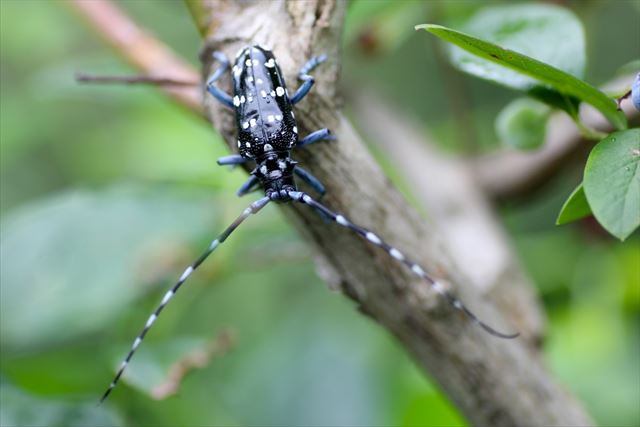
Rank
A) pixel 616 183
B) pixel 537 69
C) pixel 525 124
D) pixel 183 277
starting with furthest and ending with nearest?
pixel 183 277
pixel 525 124
pixel 537 69
pixel 616 183

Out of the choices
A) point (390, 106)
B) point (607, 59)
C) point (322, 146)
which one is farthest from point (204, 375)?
point (607, 59)

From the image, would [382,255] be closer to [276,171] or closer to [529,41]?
[276,171]

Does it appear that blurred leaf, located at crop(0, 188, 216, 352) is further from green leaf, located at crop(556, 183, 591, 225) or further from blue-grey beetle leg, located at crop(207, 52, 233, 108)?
green leaf, located at crop(556, 183, 591, 225)

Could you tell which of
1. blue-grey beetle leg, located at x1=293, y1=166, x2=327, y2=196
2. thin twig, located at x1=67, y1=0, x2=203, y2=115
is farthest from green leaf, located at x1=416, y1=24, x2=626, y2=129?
thin twig, located at x1=67, y1=0, x2=203, y2=115

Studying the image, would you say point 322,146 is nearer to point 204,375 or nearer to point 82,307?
point 82,307

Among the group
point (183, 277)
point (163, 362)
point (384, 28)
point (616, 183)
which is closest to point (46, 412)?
point (163, 362)

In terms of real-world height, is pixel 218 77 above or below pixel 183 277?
above

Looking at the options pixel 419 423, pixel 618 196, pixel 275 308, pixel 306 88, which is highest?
pixel 306 88
